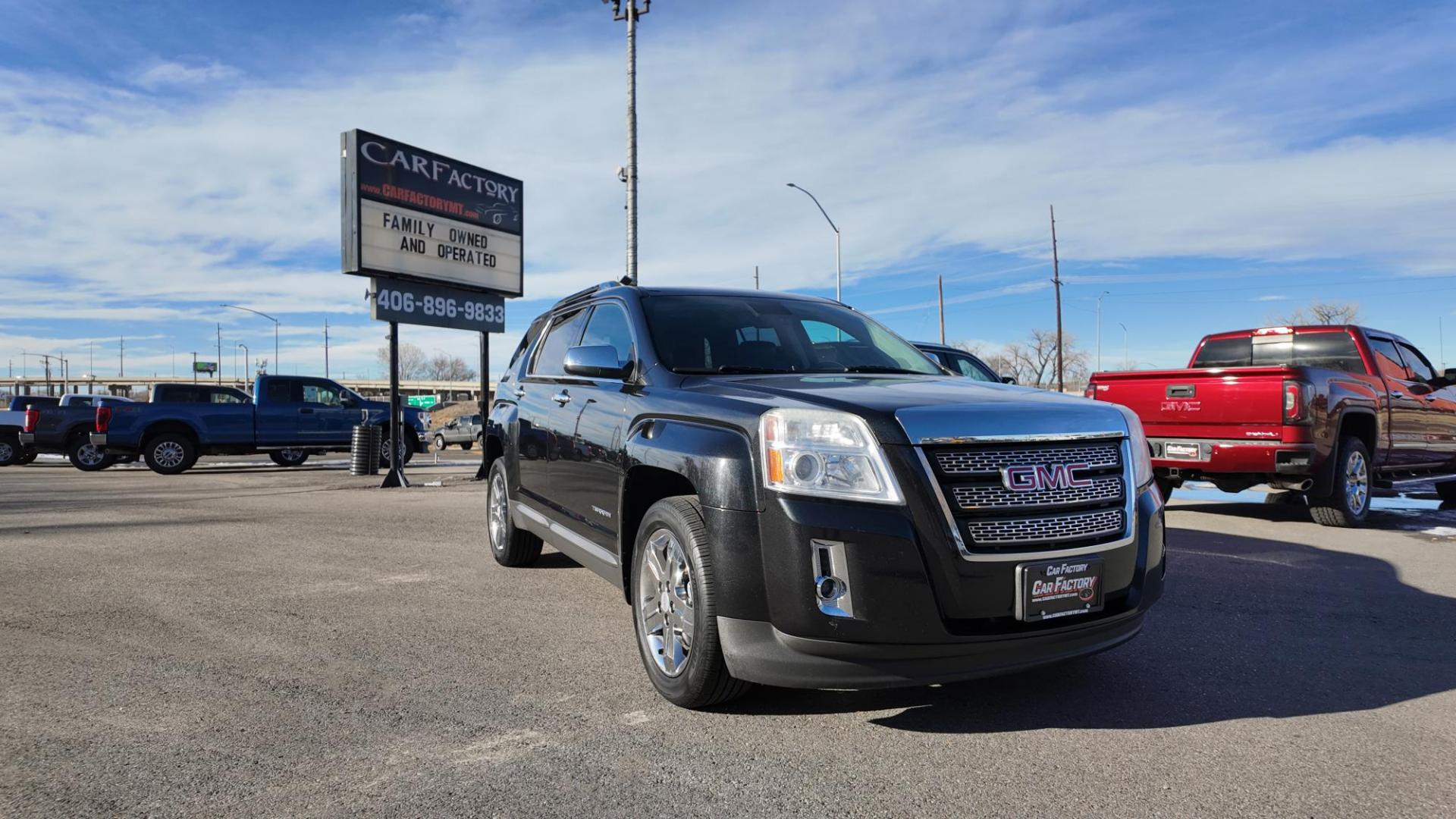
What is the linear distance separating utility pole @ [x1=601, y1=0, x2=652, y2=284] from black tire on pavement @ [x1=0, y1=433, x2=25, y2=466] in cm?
1521

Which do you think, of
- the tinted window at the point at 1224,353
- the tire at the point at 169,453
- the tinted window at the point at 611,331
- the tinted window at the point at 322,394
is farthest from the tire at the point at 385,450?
the tinted window at the point at 1224,353

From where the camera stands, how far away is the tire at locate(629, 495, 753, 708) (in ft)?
10.7

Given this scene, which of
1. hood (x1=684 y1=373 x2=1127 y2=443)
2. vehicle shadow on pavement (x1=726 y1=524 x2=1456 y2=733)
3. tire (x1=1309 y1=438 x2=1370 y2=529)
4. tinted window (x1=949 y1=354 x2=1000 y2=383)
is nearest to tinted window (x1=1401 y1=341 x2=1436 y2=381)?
tire (x1=1309 y1=438 x2=1370 y2=529)

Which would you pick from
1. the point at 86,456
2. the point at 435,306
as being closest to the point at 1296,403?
the point at 435,306

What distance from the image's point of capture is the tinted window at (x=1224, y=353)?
407 inches

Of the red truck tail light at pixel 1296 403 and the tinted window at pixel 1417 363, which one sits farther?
the tinted window at pixel 1417 363

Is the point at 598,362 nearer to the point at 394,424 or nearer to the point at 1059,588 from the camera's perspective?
the point at 1059,588

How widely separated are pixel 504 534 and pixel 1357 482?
7.86m

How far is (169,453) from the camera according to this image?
17141mm

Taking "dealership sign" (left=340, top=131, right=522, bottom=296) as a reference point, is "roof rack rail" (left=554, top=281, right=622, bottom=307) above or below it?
below

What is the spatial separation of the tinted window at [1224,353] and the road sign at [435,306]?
37.4 feet

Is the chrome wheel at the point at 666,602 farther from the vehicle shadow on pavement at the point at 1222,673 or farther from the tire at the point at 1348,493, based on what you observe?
the tire at the point at 1348,493

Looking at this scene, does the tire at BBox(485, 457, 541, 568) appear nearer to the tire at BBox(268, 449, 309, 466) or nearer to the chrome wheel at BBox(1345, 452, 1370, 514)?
the chrome wheel at BBox(1345, 452, 1370, 514)

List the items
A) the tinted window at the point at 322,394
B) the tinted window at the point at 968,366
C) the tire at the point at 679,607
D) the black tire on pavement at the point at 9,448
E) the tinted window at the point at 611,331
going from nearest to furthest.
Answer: the tire at the point at 679,607 < the tinted window at the point at 611,331 < the tinted window at the point at 968,366 < the tinted window at the point at 322,394 < the black tire on pavement at the point at 9,448
